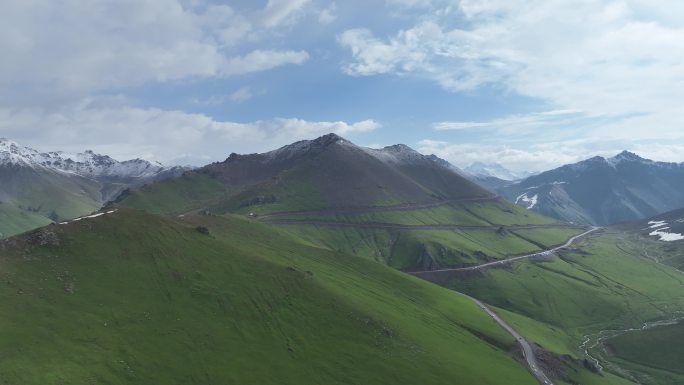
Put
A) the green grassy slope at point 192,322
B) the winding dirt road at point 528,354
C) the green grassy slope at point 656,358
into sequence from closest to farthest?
1. the green grassy slope at point 192,322
2. the winding dirt road at point 528,354
3. the green grassy slope at point 656,358

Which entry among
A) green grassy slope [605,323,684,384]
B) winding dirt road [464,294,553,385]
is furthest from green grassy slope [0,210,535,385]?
green grassy slope [605,323,684,384]

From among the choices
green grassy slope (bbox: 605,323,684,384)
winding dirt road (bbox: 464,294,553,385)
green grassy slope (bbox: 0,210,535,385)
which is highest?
green grassy slope (bbox: 0,210,535,385)

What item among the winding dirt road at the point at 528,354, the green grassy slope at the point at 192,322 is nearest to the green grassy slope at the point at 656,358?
the winding dirt road at the point at 528,354

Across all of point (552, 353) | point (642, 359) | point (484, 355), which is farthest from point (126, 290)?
point (642, 359)

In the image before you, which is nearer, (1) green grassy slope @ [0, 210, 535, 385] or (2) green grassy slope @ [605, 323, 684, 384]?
(1) green grassy slope @ [0, 210, 535, 385]

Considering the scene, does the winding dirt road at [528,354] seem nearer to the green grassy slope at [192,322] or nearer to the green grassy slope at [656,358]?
the green grassy slope at [192,322]

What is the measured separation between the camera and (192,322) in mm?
104000

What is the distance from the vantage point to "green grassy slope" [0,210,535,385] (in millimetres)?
85500

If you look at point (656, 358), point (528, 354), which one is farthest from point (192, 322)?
point (656, 358)

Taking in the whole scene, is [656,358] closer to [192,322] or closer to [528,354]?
[528,354]

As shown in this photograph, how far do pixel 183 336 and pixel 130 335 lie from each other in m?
10.6

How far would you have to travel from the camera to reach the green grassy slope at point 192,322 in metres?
85.5

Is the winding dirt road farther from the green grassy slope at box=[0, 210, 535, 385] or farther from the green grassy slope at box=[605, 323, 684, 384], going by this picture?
the green grassy slope at box=[605, 323, 684, 384]

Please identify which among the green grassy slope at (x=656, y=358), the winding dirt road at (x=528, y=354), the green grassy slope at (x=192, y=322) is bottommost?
the green grassy slope at (x=656, y=358)
